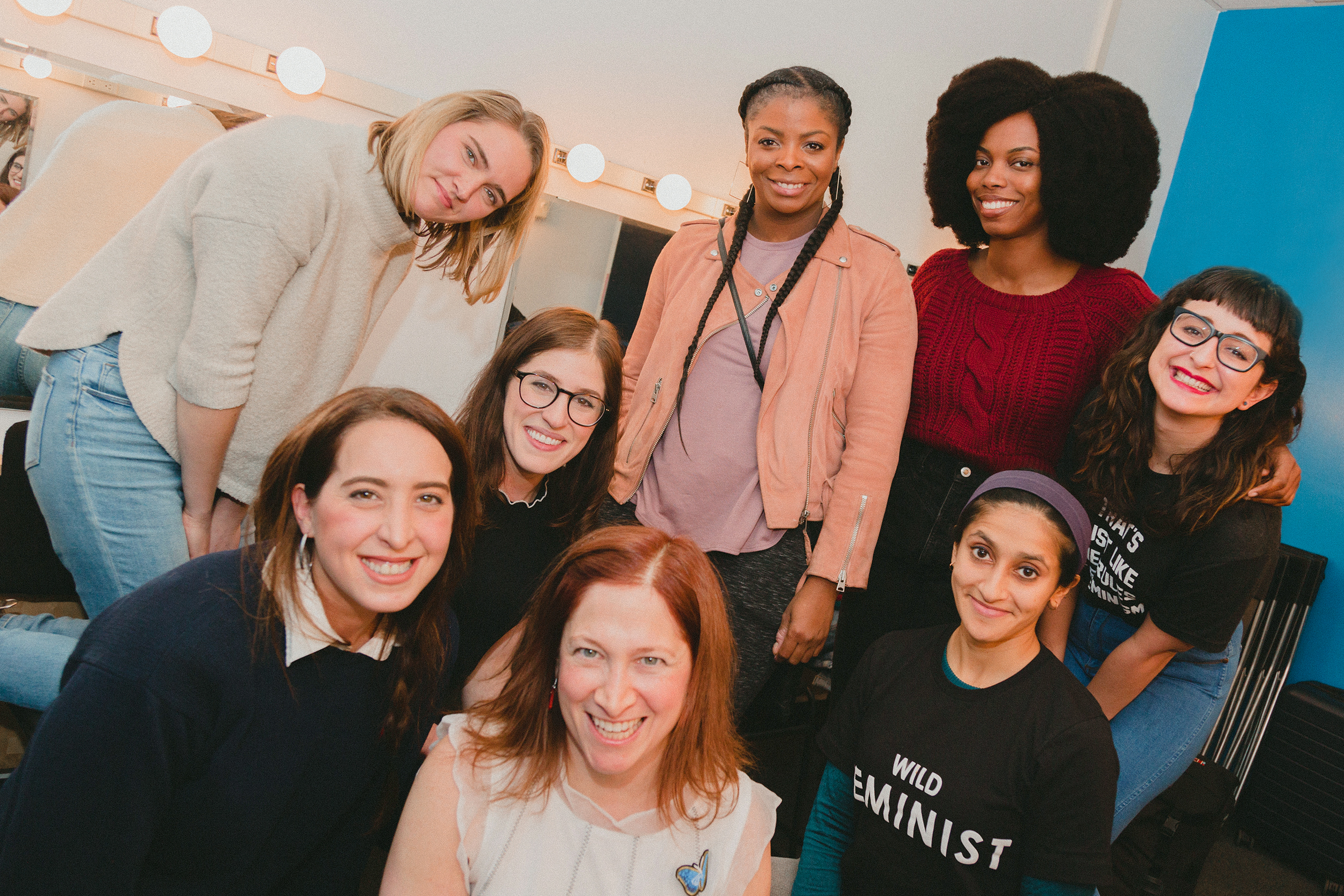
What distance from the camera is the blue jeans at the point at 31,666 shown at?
1616 millimetres

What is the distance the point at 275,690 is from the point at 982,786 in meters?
1.13

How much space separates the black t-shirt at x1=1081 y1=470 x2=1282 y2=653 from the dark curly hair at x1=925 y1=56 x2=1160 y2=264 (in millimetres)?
577

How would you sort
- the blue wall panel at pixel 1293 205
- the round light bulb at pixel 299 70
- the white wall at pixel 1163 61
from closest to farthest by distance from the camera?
the round light bulb at pixel 299 70 < the blue wall panel at pixel 1293 205 < the white wall at pixel 1163 61

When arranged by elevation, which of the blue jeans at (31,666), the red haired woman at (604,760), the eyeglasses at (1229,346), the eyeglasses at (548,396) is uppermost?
the eyeglasses at (1229,346)

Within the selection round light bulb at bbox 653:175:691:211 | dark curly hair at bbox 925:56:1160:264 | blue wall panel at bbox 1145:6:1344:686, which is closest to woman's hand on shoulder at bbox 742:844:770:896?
dark curly hair at bbox 925:56:1160:264

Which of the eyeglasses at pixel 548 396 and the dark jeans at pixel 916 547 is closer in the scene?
the eyeglasses at pixel 548 396

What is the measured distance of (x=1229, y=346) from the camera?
166cm

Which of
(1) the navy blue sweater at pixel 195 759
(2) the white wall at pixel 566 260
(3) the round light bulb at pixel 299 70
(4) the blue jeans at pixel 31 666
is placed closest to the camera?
(1) the navy blue sweater at pixel 195 759

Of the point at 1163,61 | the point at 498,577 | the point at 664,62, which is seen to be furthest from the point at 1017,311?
the point at 1163,61

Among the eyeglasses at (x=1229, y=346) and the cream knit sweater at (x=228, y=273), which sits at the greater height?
the eyeglasses at (x=1229, y=346)

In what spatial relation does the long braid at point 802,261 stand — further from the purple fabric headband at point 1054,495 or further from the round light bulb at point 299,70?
the round light bulb at point 299,70

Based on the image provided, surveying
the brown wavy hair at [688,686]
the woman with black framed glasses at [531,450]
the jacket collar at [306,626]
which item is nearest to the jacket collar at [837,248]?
the woman with black framed glasses at [531,450]

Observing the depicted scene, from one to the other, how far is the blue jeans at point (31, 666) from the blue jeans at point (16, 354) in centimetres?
56

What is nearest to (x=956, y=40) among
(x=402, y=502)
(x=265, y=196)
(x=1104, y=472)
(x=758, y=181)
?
(x=758, y=181)
